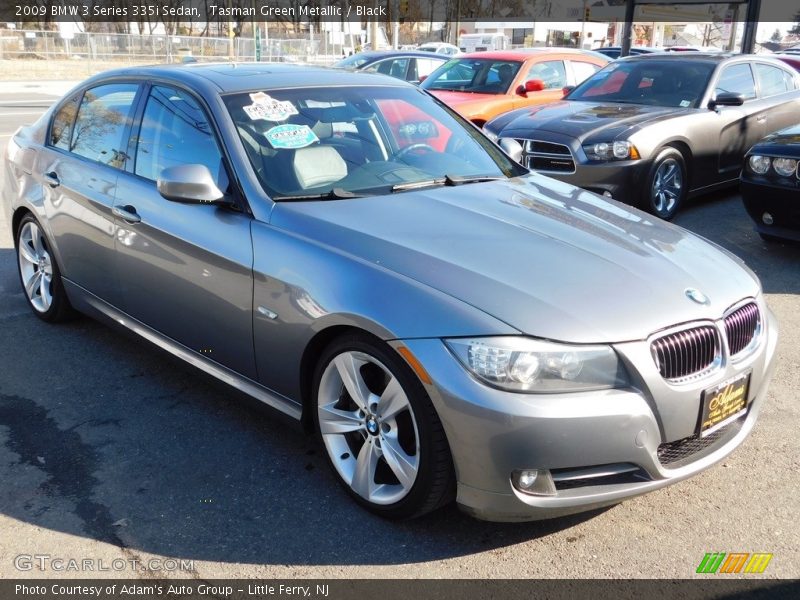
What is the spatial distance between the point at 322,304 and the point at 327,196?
69cm

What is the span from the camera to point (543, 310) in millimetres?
2795

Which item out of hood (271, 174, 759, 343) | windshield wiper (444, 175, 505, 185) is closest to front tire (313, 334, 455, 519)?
hood (271, 174, 759, 343)

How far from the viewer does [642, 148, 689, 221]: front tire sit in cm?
750

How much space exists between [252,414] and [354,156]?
1.38m

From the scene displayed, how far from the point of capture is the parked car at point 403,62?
14.5 metres

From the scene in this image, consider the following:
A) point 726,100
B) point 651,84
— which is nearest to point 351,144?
point 726,100

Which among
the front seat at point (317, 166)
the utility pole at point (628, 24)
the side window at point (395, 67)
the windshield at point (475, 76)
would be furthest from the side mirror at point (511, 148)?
the utility pole at point (628, 24)

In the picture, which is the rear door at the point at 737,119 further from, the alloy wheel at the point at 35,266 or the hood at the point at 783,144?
the alloy wheel at the point at 35,266

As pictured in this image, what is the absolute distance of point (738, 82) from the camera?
871 centimetres

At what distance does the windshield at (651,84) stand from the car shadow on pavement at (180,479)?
610cm

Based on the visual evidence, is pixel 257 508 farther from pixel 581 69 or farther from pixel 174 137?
pixel 581 69

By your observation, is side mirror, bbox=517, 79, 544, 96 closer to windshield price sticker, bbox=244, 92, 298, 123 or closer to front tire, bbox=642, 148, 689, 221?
front tire, bbox=642, 148, 689, 221

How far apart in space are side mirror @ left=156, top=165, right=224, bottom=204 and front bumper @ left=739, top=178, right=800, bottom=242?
465 cm

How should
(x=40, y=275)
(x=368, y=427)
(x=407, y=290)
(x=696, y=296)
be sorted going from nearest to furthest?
(x=407, y=290) → (x=696, y=296) → (x=368, y=427) → (x=40, y=275)
